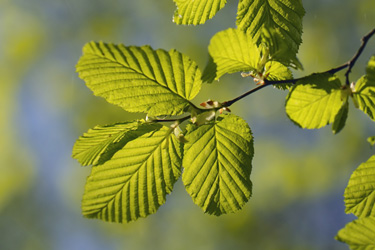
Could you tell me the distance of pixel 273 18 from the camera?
75 cm

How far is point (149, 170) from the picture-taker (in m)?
0.76

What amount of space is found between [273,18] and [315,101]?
0.69ft

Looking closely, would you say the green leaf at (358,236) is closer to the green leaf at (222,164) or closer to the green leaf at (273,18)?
the green leaf at (222,164)

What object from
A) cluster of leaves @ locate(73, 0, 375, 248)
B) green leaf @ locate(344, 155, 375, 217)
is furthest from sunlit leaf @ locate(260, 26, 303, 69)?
green leaf @ locate(344, 155, 375, 217)

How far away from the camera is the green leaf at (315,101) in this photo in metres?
0.61

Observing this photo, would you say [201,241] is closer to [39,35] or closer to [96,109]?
[96,109]

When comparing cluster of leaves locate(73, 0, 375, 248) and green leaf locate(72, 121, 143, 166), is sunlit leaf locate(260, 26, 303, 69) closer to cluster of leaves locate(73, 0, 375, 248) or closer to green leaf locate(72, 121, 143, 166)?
cluster of leaves locate(73, 0, 375, 248)

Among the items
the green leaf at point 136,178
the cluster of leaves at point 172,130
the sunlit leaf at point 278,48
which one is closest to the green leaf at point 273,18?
the cluster of leaves at point 172,130

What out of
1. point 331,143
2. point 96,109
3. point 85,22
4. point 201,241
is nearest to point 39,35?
point 85,22

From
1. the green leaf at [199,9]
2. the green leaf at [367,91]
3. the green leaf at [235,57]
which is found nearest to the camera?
the green leaf at [367,91]

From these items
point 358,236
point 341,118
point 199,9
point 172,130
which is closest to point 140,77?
point 172,130

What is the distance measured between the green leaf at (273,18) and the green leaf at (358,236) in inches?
13.1

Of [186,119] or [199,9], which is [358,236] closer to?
[186,119]

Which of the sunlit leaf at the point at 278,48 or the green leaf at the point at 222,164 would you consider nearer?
the sunlit leaf at the point at 278,48
